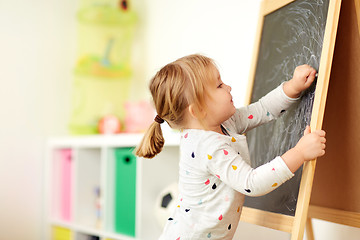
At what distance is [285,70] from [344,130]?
25 cm

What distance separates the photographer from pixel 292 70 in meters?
1.36

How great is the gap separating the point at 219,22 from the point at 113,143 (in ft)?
2.57

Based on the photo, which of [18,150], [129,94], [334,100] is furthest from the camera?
[129,94]

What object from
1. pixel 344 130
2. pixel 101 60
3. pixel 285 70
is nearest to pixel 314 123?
pixel 344 130

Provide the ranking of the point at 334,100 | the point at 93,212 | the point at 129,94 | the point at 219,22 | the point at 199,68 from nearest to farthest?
the point at 199,68, the point at 334,100, the point at 219,22, the point at 93,212, the point at 129,94

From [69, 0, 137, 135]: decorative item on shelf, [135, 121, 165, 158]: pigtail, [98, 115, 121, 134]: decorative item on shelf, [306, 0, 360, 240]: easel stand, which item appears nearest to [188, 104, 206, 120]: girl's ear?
[135, 121, 165, 158]: pigtail

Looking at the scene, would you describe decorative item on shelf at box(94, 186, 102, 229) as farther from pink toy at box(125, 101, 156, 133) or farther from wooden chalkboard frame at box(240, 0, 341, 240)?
wooden chalkboard frame at box(240, 0, 341, 240)

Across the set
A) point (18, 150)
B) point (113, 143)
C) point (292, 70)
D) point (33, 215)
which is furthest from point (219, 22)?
point (33, 215)

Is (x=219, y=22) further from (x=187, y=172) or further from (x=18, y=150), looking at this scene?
(x=18, y=150)

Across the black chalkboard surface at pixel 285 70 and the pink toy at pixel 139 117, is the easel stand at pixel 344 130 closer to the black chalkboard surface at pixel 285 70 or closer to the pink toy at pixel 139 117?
the black chalkboard surface at pixel 285 70

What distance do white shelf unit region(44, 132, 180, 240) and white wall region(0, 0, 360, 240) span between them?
0.37ft

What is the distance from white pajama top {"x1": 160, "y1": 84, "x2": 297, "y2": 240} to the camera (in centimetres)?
111

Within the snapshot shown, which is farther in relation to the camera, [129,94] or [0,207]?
[129,94]

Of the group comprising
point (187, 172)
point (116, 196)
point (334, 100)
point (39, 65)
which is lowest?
point (116, 196)
